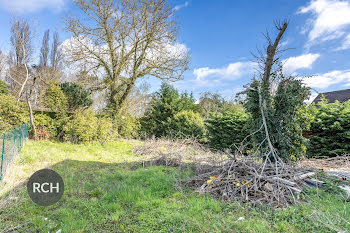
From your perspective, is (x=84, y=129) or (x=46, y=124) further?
(x=46, y=124)

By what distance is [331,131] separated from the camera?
7242mm

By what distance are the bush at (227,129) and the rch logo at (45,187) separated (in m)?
7.29

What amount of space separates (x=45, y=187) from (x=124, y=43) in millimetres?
10418

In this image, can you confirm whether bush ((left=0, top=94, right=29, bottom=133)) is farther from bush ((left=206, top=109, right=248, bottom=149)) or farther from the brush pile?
bush ((left=206, top=109, right=248, bottom=149))

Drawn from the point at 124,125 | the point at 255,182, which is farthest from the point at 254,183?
the point at 124,125

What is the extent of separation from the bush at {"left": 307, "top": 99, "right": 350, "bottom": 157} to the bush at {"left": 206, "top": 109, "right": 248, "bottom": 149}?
2.75m

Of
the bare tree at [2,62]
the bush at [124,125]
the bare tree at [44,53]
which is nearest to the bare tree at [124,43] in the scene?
the bush at [124,125]

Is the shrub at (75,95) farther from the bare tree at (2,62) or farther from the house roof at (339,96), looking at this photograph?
the house roof at (339,96)

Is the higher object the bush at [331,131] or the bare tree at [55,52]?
the bare tree at [55,52]

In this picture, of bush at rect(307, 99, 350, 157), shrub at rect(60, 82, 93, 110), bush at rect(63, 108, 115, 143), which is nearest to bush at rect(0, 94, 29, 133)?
bush at rect(63, 108, 115, 143)

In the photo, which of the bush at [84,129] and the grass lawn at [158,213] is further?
the bush at [84,129]

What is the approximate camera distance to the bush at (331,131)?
268 inches

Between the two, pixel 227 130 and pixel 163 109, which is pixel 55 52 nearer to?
pixel 163 109

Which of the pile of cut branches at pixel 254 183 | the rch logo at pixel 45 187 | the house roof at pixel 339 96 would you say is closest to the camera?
the pile of cut branches at pixel 254 183
